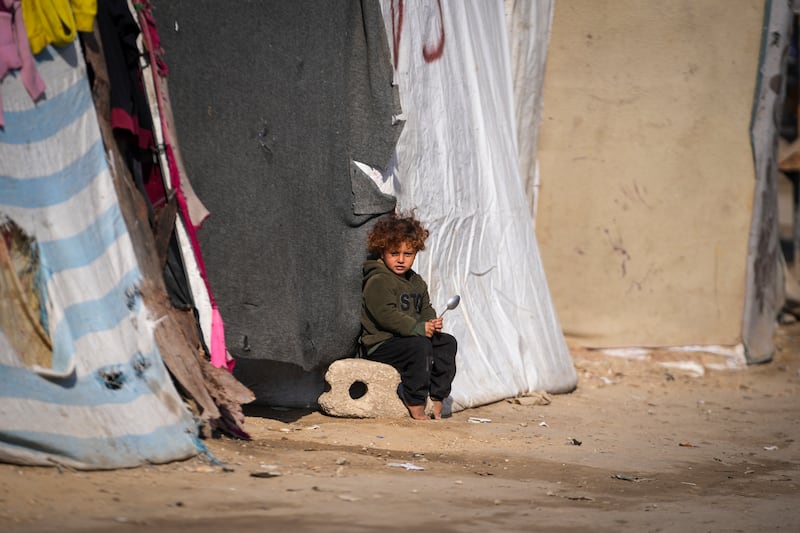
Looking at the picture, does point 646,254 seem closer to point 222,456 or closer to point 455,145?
point 455,145

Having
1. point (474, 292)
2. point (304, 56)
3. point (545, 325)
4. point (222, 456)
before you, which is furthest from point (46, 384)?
point (545, 325)

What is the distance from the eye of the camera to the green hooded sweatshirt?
5223mm

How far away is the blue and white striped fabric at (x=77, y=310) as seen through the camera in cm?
371

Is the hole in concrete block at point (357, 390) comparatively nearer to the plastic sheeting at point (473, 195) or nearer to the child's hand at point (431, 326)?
the child's hand at point (431, 326)

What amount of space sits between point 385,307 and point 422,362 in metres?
0.32

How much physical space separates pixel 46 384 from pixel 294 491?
0.89 meters

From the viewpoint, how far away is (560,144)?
7625 mm

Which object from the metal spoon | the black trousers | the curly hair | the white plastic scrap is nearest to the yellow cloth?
the curly hair

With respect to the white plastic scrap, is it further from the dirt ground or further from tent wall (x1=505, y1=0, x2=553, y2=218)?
tent wall (x1=505, y1=0, x2=553, y2=218)

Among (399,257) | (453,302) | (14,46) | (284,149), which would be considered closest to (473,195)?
(453,302)

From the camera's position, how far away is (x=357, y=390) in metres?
5.52

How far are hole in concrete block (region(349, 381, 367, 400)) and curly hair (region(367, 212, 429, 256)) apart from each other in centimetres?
66

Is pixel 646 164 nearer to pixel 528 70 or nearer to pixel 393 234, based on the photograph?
pixel 528 70

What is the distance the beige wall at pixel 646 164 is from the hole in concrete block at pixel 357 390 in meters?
2.55
